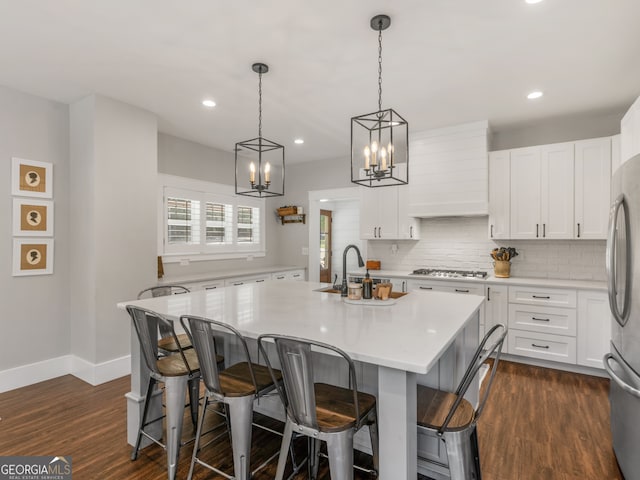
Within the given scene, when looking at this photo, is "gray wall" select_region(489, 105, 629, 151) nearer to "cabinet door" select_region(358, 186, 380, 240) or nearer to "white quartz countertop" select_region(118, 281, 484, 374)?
"cabinet door" select_region(358, 186, 380, 240)

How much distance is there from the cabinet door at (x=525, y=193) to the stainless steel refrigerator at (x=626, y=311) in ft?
6.28

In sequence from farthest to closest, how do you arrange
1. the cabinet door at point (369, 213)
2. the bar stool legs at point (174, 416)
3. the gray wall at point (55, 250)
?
the cabinet door at point (369, 213), the gray wall at point (55, 250), the bar stool legs at point (174, 416)

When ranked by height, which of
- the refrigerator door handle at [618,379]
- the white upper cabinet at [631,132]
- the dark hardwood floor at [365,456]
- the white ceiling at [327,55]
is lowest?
the dark hardwood floor at [365,456]

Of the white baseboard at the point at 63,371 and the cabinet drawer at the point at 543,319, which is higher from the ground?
the cabinet drawer at the point at 543,319

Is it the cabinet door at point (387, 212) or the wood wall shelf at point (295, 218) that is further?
the wood wall shelf at point (295, 218)

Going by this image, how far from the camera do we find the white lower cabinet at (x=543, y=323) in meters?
3.57

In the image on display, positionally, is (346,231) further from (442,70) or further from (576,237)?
(442,70)

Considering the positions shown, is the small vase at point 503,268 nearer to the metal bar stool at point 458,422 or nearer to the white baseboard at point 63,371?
the metal bar stool at point 458,422

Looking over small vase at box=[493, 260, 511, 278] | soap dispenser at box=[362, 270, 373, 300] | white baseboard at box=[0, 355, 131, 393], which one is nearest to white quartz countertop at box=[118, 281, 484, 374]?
soap dispenser at box=[362, 270, 373, 300]

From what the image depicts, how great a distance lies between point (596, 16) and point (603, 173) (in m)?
2.01

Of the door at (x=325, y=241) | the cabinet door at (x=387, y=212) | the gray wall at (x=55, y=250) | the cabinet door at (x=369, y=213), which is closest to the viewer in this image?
the gray wall at (x=55, y=250)

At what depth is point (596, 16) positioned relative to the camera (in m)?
2.15

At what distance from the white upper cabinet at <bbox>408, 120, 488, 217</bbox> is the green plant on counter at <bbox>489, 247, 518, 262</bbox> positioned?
0.52m

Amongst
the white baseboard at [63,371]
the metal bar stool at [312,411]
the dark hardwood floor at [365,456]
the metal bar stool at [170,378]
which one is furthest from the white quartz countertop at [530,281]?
the white baseboard at [63,371]
